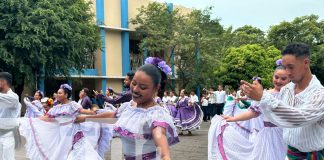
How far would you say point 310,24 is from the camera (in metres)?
43.2

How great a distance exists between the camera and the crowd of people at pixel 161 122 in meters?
3.24

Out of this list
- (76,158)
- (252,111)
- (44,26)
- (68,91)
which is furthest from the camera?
(44,26)

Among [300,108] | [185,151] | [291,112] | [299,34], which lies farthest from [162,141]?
[299,34]

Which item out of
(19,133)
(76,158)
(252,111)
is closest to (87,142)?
(76,158)

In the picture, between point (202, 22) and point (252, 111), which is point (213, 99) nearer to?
point (202, 22)

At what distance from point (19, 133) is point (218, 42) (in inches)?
937

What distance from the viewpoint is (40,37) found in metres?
18.5

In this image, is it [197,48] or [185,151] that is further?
[197,48]

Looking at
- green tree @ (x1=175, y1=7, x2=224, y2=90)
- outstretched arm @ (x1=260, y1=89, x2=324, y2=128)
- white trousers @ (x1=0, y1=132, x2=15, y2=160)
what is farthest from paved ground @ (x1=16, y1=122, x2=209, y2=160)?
green tree @ (x1=175, y1=7, x2=224, y2=90)

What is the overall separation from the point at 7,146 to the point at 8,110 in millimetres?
505

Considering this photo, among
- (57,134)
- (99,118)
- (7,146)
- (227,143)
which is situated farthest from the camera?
(57,134)

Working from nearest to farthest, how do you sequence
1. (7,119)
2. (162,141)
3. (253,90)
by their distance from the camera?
(253,90), (162,141), (7,119)

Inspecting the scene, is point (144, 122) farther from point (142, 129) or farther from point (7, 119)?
point (7, 119)

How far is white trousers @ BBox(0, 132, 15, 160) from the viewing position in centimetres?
599
